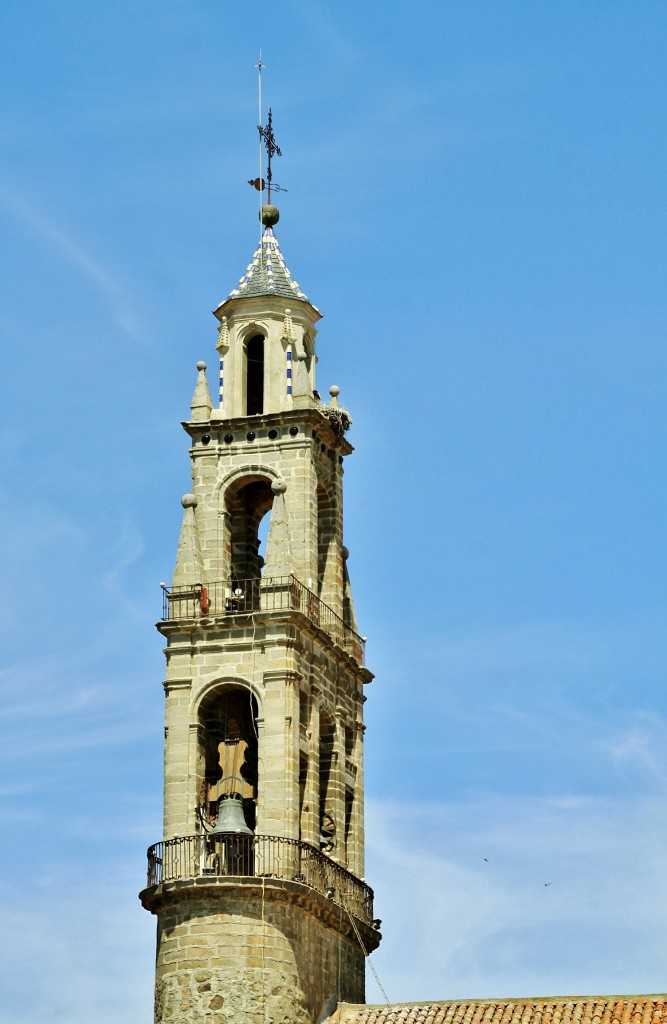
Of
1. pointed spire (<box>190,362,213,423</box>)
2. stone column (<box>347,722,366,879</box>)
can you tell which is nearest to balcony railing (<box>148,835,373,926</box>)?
stone column (<box>347,722,366,879</box>)

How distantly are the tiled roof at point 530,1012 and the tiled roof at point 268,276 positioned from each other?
15838 millimetres

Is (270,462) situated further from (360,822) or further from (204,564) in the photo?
(360,822)

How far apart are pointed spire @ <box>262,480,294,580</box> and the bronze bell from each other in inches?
185

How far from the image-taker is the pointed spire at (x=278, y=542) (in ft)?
152

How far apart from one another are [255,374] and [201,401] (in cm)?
197

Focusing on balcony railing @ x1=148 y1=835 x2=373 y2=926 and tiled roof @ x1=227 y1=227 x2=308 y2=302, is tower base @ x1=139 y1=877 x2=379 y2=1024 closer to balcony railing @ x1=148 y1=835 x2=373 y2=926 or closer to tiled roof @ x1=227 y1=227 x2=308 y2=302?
balcony railing @ x1=148 y1=835 x2=373 y2=926

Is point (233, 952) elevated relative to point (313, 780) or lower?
lower

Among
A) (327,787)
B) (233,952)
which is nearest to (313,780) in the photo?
(327,787)

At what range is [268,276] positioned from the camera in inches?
1993

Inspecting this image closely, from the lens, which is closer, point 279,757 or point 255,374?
point 279,757

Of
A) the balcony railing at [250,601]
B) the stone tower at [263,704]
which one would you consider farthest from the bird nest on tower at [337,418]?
the balcony railing at [250,601]

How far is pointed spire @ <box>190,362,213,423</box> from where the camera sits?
161 ft

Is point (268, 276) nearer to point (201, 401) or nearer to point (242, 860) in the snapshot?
point (201, 401)

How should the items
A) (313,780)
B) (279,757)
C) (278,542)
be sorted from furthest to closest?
(278,542)
(313,780)
(279,757)
